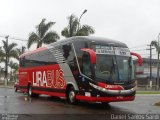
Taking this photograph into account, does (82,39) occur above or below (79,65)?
above

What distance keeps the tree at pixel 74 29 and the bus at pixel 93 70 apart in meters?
23.5

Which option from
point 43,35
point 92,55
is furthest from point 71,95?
point 43,35

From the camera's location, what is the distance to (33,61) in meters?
28.1

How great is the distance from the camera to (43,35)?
168 feet

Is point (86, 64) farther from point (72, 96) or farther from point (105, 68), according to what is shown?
point (72, 96)

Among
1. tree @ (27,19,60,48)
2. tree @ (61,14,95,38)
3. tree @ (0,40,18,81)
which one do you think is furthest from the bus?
tree @ (0,40,18,81)

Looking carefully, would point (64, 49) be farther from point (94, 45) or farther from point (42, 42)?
point (42, 42)

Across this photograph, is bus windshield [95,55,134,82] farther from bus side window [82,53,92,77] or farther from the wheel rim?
the wheel rim

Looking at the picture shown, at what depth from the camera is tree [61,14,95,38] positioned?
46.2 metres

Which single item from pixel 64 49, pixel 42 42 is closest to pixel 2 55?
pixel 42 42

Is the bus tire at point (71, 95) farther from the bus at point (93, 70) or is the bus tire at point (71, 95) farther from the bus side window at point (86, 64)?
the bus side window at point (86, 64)

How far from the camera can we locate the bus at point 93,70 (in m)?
17.8

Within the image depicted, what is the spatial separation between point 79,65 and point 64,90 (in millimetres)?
2640

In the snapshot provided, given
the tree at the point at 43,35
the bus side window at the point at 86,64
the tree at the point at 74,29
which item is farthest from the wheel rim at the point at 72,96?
the tree at the point at 43,35
